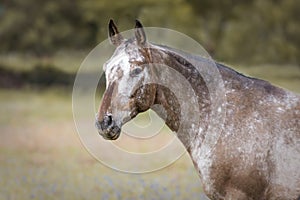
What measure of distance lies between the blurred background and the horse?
4792 mm

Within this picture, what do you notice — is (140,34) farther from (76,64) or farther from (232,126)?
(76,64)

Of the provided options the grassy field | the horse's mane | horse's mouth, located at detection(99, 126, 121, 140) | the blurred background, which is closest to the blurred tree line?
the blurred background

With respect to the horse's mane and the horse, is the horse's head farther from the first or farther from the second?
the horse's mane

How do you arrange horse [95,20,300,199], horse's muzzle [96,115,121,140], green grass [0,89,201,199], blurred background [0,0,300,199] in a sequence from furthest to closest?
blurred background [0,0,300,199]
green grass [0,89,201,199]
horse [95,20,300,199]
horse's muzzle [96,115,121,140]

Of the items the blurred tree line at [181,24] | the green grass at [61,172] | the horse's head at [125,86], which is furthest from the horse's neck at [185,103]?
the blurred tree line at [181,24]

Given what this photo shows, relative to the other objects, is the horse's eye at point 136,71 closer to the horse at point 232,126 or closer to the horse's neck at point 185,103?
the horse at point 232,126

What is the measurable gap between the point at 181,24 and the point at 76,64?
472cm

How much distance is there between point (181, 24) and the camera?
29.8m

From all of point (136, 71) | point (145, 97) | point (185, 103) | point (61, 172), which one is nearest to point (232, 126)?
point (185, 103)

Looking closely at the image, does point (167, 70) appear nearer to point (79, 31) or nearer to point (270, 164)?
point (270, 164)

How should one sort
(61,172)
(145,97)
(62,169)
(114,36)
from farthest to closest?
(62,169) → (61,172) → (114,36) → (145,97)

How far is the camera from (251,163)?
5.61m

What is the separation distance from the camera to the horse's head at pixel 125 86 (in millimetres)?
5488

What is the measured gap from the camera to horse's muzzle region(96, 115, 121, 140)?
17.8 ft
